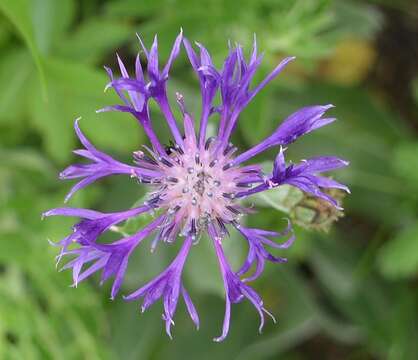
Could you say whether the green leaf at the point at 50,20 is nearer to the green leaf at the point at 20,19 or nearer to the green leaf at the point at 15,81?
the green leaf at the point at 15,81

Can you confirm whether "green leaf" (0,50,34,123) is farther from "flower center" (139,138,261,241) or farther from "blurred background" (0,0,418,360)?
"flower center" (139,138,261,241)

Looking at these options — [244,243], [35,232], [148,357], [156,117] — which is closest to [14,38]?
[156,117]

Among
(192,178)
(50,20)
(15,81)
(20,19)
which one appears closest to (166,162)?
(192,178)

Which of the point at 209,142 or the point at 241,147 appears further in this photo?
the point at 241,147

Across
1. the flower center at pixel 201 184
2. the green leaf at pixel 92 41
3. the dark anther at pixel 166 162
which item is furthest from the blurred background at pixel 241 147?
the dark anther at pixel 166 162

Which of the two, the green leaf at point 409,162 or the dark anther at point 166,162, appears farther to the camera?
the green leaf at point 409,162

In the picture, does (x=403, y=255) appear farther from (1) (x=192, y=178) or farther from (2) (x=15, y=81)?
(2) (x=15, y=81)
